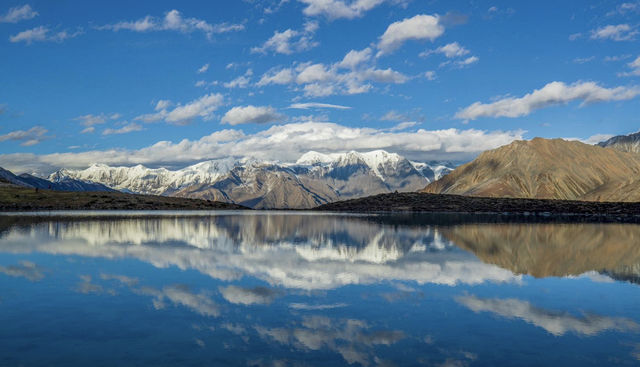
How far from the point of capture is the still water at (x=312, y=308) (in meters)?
19.0

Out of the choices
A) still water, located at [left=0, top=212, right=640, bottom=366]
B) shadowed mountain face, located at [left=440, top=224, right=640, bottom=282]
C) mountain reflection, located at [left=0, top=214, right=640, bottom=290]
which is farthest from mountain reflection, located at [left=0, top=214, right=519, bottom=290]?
shadowed mountain face, located at [left=440, top=224, right=640, bottom=282]

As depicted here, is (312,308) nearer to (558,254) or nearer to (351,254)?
(351,254)

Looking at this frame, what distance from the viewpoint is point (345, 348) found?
1964 centimetres

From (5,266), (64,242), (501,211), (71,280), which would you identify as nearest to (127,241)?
(64,242)

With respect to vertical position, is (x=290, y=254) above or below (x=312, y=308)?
above

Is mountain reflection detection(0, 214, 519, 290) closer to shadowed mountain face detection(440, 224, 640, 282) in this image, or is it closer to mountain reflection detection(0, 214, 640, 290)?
mountain reflection detection(0, 214, 640, 290)

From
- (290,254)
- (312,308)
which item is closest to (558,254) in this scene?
(290,254)

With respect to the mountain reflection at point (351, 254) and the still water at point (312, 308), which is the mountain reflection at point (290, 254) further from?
the still water at point (312, 308)

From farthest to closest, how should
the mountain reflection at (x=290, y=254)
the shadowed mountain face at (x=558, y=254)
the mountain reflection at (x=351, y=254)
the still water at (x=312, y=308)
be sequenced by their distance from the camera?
the shadowed mountain face at (x=558, y=254), the mountain reflection at (x=351, y=254), the mountain reflection at (x=290, y=254), the still water at (x=312, y=308)

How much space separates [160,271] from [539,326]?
2545 cm

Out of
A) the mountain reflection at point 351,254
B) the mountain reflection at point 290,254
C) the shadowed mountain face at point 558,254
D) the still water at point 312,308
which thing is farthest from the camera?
the shadowed mountain face at point 558,254

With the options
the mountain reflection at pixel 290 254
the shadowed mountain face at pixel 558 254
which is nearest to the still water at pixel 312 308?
the mountain reflection at pixel 290 254

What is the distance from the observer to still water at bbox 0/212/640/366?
19.0 meters

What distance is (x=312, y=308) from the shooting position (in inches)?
1024
